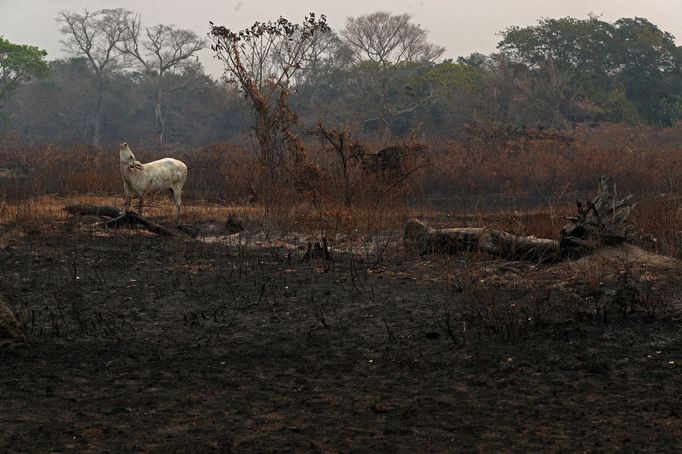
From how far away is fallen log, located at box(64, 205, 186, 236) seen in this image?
11.5 metres

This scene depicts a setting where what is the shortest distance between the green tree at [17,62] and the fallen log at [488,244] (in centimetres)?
4108

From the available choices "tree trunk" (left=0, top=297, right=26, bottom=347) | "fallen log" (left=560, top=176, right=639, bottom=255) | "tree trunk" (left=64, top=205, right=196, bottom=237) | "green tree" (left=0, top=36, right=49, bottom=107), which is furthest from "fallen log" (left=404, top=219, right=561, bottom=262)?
"green tree" (left=0, top=36, right=49, bottom=107)

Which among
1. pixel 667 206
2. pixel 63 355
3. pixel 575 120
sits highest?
pixel 575 120

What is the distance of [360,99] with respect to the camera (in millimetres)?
45844

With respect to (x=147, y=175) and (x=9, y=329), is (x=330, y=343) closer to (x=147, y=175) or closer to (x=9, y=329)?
(x=9, y=329)

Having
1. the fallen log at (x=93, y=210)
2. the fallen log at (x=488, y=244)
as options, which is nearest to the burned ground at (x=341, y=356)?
the fallen log at (x=488, y=244)

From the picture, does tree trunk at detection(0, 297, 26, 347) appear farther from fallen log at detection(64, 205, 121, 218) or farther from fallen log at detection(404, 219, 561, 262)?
fallen log at detection(64, 205, 121, 218)

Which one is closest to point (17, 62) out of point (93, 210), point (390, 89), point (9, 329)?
point (390, 89)

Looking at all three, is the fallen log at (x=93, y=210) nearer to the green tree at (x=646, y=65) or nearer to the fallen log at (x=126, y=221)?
the fallen log at (x=126, y=221)

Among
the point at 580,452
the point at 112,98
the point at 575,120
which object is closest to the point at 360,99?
the point at 575,120

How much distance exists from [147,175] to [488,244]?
17.6ft

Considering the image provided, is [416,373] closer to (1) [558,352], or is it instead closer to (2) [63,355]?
(1) [558,352]

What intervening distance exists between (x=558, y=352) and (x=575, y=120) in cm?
3390

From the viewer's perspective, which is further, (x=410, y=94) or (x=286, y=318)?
(x=410, y=94)
